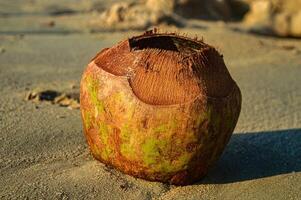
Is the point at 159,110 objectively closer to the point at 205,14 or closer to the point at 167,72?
the point at 167,72

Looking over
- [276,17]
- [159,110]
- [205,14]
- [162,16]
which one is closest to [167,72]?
[159,110]

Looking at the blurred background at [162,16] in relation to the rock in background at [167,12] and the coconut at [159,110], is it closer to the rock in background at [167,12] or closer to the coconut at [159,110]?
the rock in background at [167,12]

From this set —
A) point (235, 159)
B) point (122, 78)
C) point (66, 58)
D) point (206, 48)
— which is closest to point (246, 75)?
point (66, 58)

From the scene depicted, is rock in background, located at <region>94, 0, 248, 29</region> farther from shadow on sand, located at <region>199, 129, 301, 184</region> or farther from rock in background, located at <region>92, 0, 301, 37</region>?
shadow on sand, located at <region>199, 129, 301, 184</region>

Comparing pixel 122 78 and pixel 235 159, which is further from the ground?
pixel 122 78

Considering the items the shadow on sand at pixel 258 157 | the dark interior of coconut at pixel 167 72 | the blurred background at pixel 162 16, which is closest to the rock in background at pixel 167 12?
the blurred background at pixel 162 16

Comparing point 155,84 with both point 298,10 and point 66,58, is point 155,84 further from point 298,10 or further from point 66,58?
point 298,10
